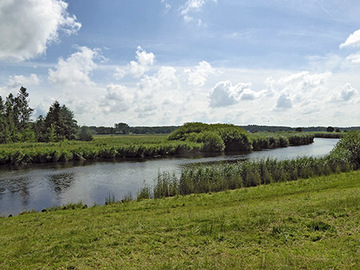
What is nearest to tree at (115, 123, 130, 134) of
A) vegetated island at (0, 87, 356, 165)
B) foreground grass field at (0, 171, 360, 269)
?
vegetated island at (0, 87, 356, 165)

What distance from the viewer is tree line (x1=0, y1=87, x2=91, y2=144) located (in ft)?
170

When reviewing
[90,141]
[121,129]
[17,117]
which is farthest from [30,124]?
Answer: [121,129]

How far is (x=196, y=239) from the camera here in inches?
235

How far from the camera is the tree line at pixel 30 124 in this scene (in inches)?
2046

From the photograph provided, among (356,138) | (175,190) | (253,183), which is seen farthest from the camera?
(356,138)

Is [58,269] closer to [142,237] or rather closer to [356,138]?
[142,237]

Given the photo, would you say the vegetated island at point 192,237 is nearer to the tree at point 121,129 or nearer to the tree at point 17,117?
the tree at point 17,117

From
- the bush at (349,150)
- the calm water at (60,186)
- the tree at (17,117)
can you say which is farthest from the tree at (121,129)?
the bush at (349,150)

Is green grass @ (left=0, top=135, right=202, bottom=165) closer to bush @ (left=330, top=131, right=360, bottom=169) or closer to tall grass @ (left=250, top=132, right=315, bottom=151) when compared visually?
tall grass @ (left=250, top=132, right=315, bottom=151)

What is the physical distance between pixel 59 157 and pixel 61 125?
1382 inches

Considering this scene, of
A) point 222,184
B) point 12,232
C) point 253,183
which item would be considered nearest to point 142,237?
point 12,232

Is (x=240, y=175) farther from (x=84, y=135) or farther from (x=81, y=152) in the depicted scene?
(x=84, y=135)

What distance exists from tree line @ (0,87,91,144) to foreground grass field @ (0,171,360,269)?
49.4 m

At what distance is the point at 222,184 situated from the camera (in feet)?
44.7
